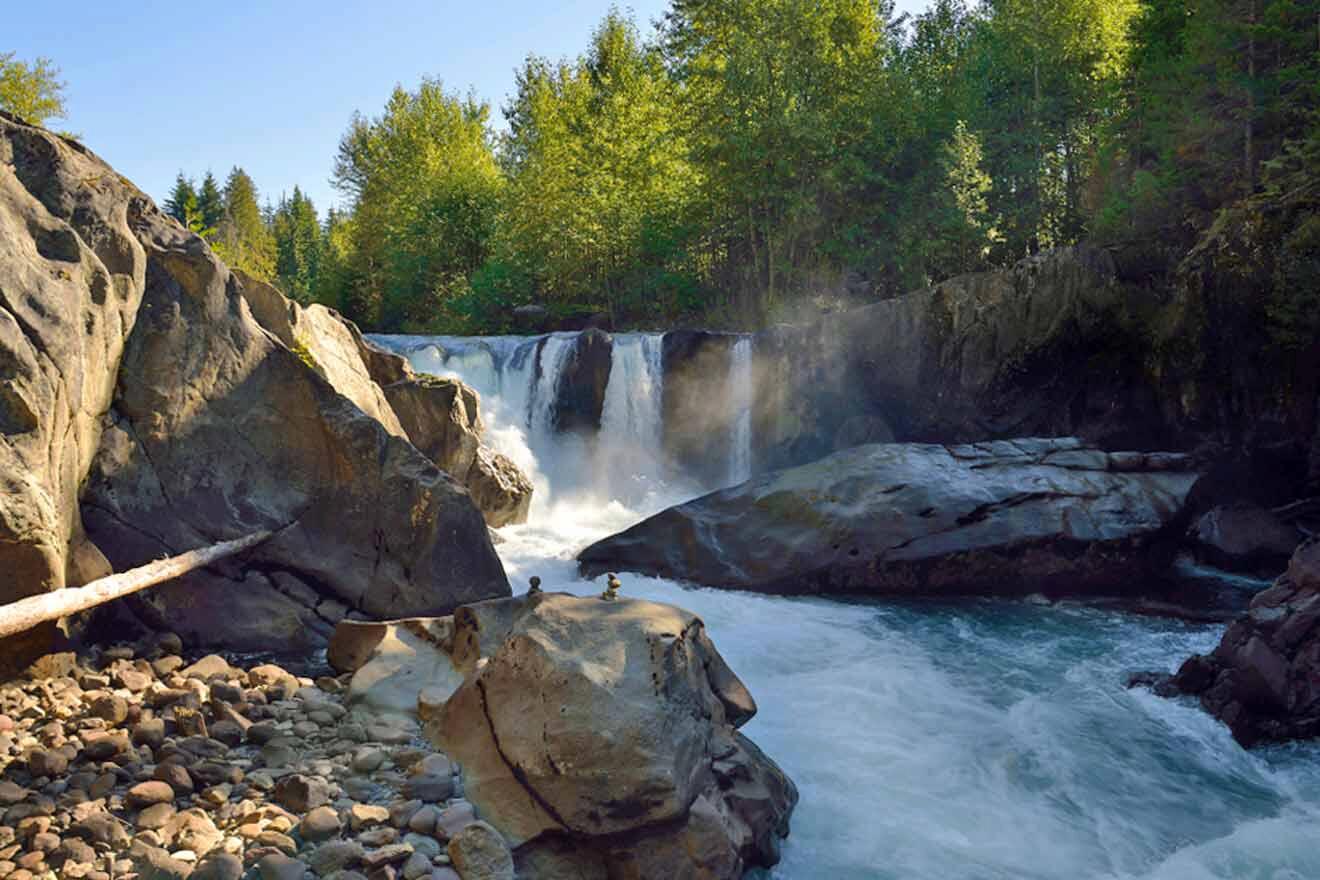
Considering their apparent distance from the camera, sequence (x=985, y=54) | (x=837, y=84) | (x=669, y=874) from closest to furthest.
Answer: (x=669, y=874) < (x=837, y=84) < (x=985, y=54)

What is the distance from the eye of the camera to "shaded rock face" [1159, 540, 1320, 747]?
7.00 m

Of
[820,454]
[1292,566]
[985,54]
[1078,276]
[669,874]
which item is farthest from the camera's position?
[985,54]

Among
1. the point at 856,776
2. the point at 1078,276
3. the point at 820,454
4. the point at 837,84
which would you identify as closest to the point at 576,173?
the point at 837,84

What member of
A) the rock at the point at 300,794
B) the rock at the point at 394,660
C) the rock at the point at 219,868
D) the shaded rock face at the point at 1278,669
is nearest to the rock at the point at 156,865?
the rock at the point at 219,868

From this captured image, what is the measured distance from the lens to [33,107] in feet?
48.9

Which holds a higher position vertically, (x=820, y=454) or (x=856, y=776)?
(x=820, y=454)

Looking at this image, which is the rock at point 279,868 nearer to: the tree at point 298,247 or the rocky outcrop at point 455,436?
the rocky outcrop at point 455,436

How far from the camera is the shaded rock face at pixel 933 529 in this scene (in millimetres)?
11172

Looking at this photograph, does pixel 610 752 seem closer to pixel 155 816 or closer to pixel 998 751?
pixel 155 816

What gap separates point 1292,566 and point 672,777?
637cm

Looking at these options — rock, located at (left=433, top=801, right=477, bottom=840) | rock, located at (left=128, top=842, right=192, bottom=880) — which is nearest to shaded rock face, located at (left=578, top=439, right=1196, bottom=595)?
rock, located at (left=433, top=801, right=477, bottom=840)

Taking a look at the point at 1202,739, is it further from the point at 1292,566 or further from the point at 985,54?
the point at 985,54

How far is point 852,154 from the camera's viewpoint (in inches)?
927

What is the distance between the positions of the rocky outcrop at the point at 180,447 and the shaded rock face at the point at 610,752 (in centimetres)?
330
